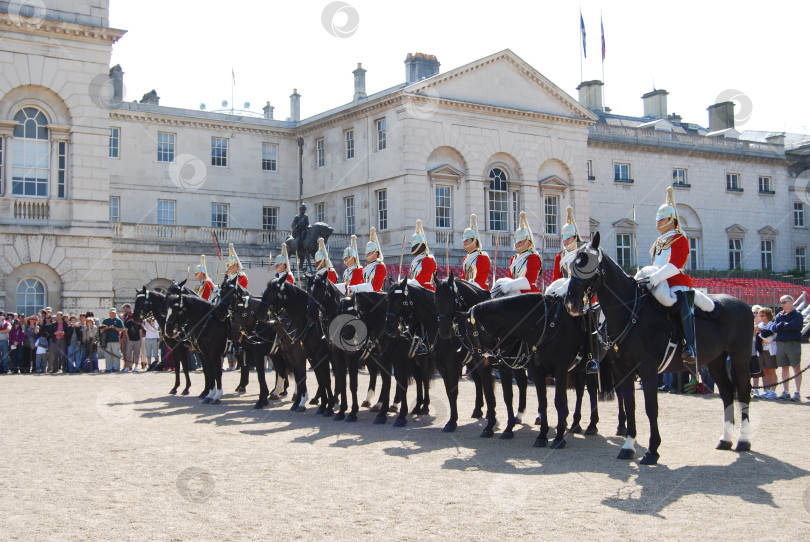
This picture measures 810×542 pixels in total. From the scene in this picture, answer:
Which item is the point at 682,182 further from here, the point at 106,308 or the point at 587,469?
the point at 587,469

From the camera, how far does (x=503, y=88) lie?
4300 cm

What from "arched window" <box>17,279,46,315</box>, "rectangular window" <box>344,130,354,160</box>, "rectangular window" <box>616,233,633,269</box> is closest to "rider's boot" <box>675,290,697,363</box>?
"arched window" <box>17,279,46,315</box>

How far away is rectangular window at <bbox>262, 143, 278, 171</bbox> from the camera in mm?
45938

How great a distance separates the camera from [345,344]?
13.6 meters

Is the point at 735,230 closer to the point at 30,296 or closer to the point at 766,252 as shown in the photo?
the point at 766,252

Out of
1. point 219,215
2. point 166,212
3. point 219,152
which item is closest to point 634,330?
point 166,212

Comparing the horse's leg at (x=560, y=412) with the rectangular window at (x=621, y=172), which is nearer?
the horse's leg at (x=560, y=412)

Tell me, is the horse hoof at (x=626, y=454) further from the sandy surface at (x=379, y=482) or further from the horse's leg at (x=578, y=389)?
the horse's leg at (x=578, y=389)

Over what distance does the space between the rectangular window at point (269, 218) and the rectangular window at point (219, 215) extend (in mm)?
2099

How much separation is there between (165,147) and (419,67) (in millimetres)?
13533

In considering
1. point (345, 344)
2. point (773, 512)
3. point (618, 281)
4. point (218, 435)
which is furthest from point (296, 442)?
point (773, 512)

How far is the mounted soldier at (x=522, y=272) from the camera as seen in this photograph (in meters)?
12.4

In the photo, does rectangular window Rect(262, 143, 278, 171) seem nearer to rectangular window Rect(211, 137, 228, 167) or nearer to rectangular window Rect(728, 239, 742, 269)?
rectangular window Rect(211, 137, 228, 167)

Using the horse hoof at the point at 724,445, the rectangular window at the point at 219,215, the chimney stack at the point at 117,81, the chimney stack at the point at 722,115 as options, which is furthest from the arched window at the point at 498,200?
the horse hoof at the point at 724,445
